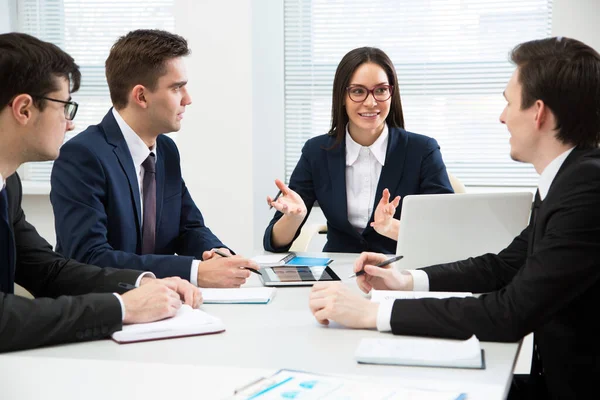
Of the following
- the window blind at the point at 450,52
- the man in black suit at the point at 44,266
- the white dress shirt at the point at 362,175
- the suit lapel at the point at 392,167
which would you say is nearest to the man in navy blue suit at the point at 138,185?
the man in black suit at the point at 44,266

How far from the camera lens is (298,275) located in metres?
2.38

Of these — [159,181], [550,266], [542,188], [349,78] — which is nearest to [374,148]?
[349,78]

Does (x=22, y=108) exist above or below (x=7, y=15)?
below

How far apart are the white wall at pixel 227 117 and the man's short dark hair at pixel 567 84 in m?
3.06

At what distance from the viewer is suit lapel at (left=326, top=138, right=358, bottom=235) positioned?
3.23m

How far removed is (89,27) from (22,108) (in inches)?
152

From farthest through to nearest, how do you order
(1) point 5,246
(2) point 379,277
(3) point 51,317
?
(2) point 379,277 < (1) point 5,246 < (3) point 51,317

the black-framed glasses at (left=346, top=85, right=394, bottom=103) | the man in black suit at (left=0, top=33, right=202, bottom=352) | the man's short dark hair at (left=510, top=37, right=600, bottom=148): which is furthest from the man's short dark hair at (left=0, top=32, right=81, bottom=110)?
the black-framed glasses at (left=346, top=85, right=394, bottom=103)

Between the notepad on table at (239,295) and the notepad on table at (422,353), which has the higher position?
the notepad on table at (422,353)

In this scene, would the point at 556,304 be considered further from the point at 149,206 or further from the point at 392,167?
the point at 392,167

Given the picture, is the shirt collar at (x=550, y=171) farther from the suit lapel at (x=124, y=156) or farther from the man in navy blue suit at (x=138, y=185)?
the suit lapel at (x=124, y=156)

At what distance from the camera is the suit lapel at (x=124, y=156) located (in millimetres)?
2609

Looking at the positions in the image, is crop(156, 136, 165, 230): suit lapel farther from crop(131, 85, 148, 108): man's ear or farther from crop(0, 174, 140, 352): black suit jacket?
crop(0, 174, 140, 352): black suit jacket

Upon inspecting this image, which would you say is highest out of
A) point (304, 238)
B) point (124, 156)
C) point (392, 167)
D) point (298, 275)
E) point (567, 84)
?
point (567, 84)
